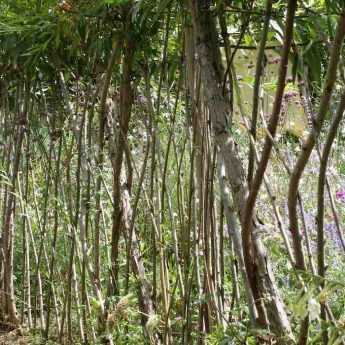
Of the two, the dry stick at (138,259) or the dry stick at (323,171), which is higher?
the dry stick at (323,171)

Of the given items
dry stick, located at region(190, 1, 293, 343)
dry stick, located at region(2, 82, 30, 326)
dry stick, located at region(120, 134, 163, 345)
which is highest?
dry stick, located at region(190, 1, 293, 343)

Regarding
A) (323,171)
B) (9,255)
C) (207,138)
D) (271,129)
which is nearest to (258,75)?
(271,129)

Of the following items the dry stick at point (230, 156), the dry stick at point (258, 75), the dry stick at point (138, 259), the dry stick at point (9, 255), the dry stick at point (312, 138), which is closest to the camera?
the dry stick at point (312, 138)

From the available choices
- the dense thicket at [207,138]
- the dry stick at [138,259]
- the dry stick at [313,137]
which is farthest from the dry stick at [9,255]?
the dry stick at [313,137]

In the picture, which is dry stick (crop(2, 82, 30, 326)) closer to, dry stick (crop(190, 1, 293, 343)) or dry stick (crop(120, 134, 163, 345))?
dry stick (crop(120, 134, 163, 345))

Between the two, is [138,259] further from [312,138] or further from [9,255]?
[312,138]

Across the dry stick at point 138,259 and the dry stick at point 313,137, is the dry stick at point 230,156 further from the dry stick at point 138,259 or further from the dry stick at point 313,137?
the dry stick at point 138,259

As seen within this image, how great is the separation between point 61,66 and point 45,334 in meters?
1.17

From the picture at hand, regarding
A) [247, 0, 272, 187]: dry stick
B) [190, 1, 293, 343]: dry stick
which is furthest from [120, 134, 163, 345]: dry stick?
[247, 0, 272, 187]: dry stick

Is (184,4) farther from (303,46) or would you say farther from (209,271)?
(209,271)

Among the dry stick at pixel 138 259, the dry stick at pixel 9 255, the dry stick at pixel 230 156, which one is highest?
the dry stick at pixel 230 156

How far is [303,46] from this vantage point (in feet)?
4.72

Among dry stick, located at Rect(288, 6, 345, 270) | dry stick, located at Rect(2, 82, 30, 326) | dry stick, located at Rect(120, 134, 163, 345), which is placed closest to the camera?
dry stick, located at Rect(288, 6, 345, 270)

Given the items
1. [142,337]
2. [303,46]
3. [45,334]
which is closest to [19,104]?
[45,334]
